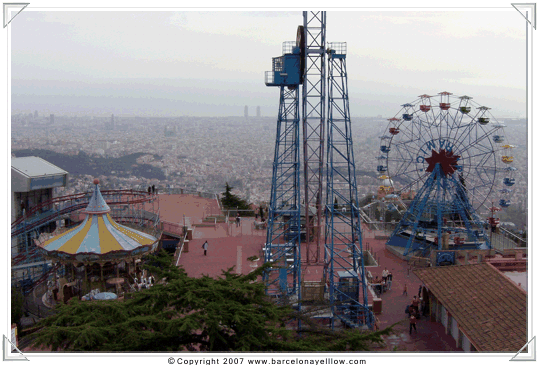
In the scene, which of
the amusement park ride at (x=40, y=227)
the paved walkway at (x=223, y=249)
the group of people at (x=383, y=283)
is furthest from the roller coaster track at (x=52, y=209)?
the group of people at (x=383, y=283)

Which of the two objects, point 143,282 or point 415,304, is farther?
point 143,282

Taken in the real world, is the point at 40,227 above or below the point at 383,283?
above

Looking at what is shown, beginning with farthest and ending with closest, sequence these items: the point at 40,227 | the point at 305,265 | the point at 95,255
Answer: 1. the point at 40,227
2. the point at 305,265
3. the point at 95,255

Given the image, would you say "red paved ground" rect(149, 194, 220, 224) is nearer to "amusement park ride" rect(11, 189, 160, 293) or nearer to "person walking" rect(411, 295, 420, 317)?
"amusement park ride" rect(11, 189, 160, 293)

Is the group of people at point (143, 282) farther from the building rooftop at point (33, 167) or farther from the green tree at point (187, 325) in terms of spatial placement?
the building rooftop at point (33, 167)

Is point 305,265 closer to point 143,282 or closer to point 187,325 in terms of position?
point 143,282

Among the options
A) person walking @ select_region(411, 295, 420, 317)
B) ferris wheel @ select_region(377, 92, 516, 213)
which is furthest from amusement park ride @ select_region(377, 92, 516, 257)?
person walking @ select_region(411, 295, 420, 317)

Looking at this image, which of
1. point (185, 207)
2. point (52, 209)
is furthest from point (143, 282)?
point (185, 207)
